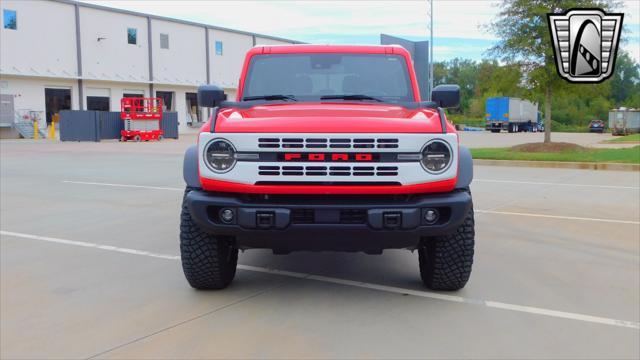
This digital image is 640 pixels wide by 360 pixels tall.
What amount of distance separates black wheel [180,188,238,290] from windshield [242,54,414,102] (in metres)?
1.42

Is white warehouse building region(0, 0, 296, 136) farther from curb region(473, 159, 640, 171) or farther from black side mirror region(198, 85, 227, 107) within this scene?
black side mirror region(198, 85, 227, 107)

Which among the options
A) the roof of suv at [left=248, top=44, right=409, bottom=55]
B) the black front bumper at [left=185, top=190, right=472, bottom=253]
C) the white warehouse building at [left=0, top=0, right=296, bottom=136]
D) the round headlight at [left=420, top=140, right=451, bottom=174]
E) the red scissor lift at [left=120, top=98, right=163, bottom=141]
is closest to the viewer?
the black front bumper at [left=185, top=190, right=472, bottom=253]

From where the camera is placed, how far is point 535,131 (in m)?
59.6

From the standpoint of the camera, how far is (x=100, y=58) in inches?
1758

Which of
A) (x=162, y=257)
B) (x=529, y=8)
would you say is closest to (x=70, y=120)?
(x=529, y=8)

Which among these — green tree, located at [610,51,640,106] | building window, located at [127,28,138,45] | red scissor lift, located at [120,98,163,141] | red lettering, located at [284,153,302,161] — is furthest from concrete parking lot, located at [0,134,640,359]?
green tree, located at [610,51,640,106]

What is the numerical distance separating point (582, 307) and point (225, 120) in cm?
298

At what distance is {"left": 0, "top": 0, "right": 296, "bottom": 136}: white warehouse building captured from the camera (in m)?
39.7

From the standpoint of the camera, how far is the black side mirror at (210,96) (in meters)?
5.54

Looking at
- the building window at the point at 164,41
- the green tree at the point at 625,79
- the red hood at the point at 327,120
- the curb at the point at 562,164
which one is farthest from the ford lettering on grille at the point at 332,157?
the green tree at the point at 625,79

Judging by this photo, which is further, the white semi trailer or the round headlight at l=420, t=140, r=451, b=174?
the white semi trailer

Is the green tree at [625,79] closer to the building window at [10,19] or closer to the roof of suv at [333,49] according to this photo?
the building window at [10,19]

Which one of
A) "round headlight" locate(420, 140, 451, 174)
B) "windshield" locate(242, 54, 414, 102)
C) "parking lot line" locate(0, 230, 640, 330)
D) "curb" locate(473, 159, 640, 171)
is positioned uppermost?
"windshield" locate(242, 54, 414, 102)

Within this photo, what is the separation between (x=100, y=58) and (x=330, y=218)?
4422 cm
